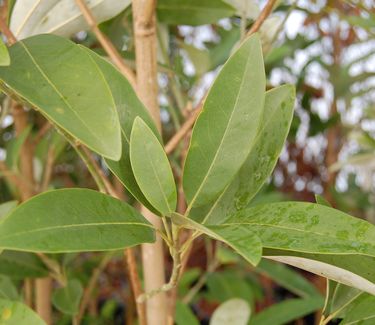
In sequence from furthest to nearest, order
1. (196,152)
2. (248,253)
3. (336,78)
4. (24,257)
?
(336,78) → (24,257) → (196,152) → (248,253)

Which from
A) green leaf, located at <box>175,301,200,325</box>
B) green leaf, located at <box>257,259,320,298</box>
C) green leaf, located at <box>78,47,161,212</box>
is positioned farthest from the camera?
green leaf, located at <box>257,259,320,298</box>

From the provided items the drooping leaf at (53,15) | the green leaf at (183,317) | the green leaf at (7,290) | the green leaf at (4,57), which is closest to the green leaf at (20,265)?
the green leaf at (7,290)

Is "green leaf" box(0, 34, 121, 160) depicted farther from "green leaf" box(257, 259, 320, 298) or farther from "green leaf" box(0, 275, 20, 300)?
"green leaf" box(257, 259, 320, 298)

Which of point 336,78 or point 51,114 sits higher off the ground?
point 51,114

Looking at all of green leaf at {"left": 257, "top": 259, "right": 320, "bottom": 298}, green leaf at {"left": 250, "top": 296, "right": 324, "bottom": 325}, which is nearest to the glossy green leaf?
green leaf at {"left": 250, "top": 296, "right": 324, "bottom": 325}

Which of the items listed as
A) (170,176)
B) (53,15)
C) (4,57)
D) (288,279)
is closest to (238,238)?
(170,176)

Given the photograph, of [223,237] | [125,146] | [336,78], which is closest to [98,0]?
[125,146]

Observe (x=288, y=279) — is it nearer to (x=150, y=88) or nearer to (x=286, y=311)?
(x=286, y=311)

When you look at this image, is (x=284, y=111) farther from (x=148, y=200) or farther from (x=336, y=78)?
(x=336, y=78)
